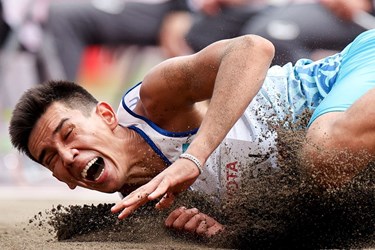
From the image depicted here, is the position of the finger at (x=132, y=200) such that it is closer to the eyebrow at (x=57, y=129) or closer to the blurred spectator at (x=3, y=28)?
the eyebrow at (x=57, y=129)

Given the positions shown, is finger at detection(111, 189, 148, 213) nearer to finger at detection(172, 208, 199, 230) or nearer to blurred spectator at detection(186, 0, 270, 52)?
finger at detection(172, 208, 199, 230)

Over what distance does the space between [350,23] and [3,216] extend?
3.90 metres

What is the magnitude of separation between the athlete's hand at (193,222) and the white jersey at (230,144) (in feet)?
0.48

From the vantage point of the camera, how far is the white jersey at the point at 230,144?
345 cm

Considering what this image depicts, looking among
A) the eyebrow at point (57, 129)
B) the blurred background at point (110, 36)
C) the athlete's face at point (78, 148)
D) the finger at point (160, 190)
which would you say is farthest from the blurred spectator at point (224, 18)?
the finger at point (160, 190)

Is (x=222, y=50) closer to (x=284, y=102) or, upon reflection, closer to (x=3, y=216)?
(x=284, y=102)

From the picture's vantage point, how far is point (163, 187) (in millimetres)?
2703

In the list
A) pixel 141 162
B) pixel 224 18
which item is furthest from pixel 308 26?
pixel 141 162

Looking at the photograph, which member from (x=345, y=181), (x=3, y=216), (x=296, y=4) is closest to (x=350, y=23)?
(x=296, y=4)

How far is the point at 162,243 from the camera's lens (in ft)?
10.8

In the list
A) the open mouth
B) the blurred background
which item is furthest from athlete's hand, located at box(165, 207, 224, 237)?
the blurred background

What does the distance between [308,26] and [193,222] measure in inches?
183

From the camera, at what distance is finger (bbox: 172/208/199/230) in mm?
3373

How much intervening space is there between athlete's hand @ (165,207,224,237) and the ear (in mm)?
538
